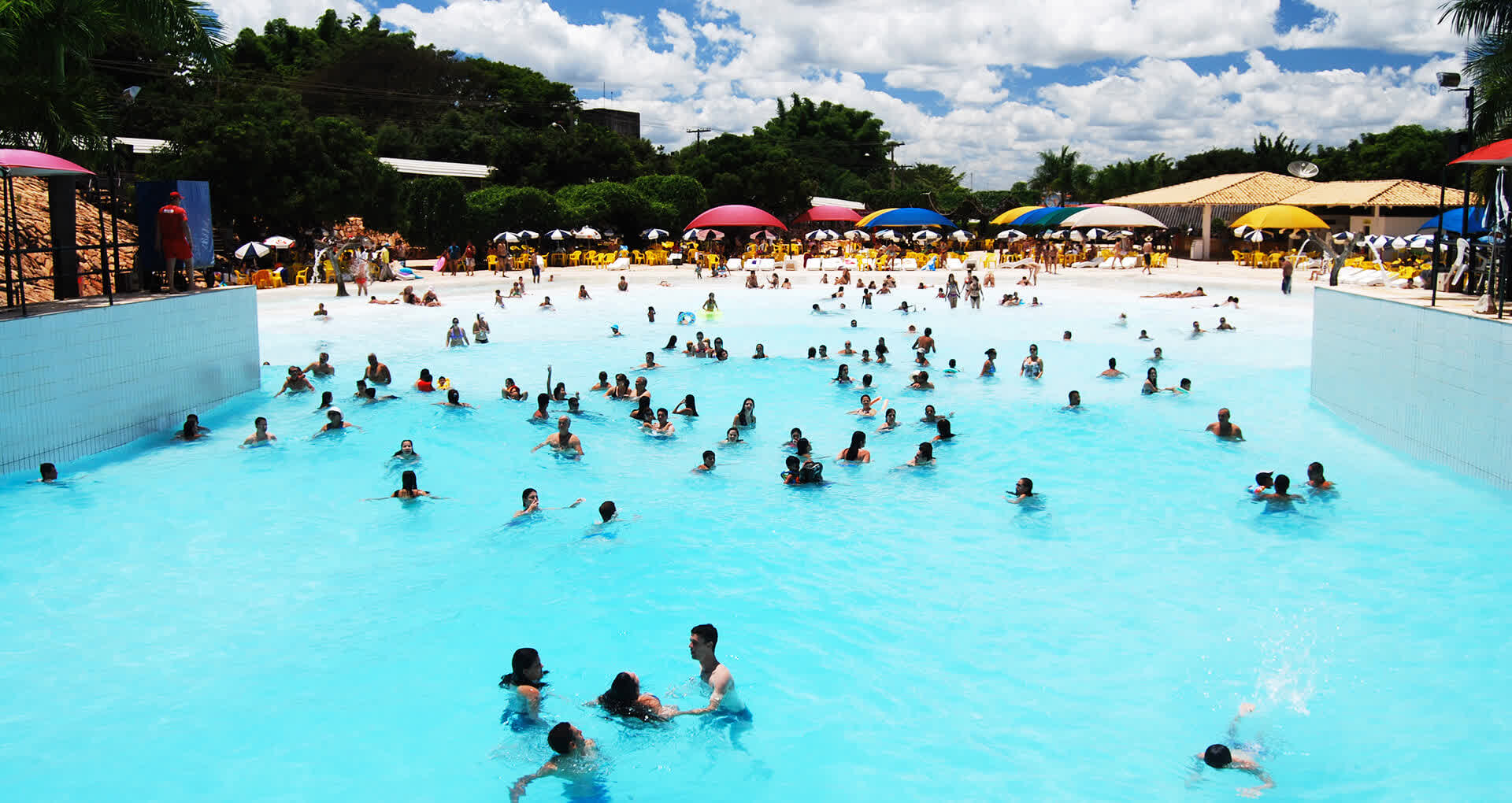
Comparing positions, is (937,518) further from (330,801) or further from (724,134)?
(724,134)

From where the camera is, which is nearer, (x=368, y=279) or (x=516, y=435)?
(x=516, y=435)

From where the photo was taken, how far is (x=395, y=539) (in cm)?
1077

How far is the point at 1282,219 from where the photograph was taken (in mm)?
35062

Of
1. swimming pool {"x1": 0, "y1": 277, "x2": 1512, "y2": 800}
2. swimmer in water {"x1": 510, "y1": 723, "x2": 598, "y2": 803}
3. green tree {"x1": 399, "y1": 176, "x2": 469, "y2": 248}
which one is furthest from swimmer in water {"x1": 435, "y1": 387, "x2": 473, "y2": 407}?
green tree {"x1": 399, "y1": 176, "x2": 469, "y2": 248}

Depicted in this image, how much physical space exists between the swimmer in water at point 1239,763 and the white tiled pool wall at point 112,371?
12.1 m

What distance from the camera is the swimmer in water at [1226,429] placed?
46.6ft

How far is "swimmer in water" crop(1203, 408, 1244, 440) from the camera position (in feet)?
46.6

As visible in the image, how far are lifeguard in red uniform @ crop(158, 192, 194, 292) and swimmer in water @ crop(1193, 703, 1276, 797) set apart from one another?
49.6ft

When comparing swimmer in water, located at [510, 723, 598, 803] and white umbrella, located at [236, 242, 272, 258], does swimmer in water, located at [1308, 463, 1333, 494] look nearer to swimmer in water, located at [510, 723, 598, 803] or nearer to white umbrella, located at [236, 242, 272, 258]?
swimmer in water, located at [510, 723, 598, 803]

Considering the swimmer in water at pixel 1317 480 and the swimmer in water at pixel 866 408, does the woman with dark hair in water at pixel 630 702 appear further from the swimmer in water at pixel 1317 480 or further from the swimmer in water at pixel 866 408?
the swimmer in water at pixel 866 408

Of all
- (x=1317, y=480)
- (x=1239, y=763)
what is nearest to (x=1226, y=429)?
(x=1317, y=480)

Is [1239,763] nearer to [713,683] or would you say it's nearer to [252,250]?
[713,683]

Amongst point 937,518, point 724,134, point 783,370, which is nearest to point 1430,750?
point 937,518

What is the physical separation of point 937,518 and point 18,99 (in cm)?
1488
